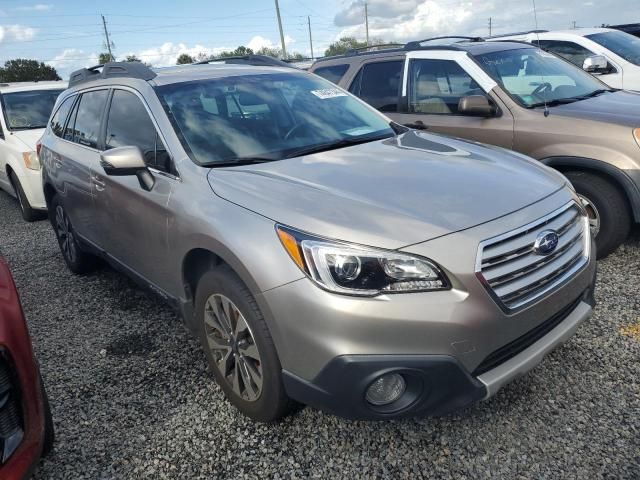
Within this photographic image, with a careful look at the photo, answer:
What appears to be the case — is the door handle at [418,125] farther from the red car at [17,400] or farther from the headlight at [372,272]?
the red car at [17,400]

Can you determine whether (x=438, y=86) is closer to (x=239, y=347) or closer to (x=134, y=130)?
(x=134, y=130)

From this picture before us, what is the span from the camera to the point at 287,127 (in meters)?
3.11

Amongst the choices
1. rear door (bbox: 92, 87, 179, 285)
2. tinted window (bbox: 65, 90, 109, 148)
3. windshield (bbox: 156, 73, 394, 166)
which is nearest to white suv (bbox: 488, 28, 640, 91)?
windshield (bbox: 156, 73, 394, 166)

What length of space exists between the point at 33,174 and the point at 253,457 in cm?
558

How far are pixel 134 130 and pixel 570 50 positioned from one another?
20.3 feet

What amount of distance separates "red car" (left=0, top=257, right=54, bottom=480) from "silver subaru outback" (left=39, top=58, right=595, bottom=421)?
2.64ft

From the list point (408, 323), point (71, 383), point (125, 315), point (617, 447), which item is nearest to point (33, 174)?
point (125, 315)

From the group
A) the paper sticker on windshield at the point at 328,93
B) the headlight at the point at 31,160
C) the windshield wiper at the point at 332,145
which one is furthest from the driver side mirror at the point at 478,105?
the headlight at the point at 31,160

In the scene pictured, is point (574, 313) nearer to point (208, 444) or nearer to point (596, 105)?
point (208, 444)

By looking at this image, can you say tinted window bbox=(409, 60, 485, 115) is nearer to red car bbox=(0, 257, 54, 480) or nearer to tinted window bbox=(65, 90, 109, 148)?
tinted window bbox=(65, 90, 109, 148)

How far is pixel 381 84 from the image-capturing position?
5.33m

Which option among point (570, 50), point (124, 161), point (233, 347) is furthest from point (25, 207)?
point (570, 50)

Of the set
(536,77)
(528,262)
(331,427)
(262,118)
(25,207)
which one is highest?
(262,118)

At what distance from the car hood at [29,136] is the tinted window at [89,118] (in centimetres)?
290
